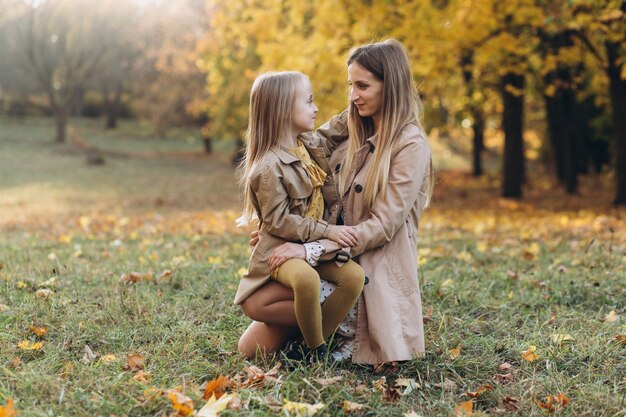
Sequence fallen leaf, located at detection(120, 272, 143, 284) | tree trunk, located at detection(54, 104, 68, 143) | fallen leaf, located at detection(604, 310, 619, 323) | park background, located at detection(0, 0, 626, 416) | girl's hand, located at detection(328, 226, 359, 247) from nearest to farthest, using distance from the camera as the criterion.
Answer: park background, located at detection(0, 0, 626, 416), girl's hand, located at detection(328, 226, 359, 247), fallen leaf, located at detection(604, 310, 619, 323), fallen leaf, located at detection(120, 272, 143, 284), tree trunk, located at detection(54, 104, 68, 143)

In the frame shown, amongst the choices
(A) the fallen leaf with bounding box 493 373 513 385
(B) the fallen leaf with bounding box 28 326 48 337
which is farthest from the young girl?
(B) the fallen leaf with bounding box 28 326 48 337

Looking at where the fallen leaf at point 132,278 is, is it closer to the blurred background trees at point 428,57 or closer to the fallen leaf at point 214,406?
the blurred background trees at point 428,57

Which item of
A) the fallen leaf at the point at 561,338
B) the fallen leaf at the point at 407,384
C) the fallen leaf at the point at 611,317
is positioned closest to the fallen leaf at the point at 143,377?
the fallen leaf at the point at 407,384

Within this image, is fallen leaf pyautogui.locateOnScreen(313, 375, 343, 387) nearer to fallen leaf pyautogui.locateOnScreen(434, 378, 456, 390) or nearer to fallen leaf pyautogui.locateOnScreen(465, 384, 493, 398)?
fallen leaf pyautogui.locateOnScreen(434, 378, 456, 390)

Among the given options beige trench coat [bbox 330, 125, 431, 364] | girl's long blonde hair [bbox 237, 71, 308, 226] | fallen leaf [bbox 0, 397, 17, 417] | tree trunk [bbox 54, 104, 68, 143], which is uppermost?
girl's long blonde hair [bbox 237, 71, 308, 226]

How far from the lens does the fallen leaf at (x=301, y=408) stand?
109 inches

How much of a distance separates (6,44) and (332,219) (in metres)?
39.8

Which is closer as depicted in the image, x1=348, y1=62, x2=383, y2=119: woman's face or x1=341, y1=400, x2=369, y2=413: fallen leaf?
x1=341, y1=400, x2=369, y2=413: fallen leaf

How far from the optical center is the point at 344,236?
320 centimetres

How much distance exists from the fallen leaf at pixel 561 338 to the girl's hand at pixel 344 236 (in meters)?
1.45

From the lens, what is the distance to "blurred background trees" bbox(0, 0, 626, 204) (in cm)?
1028

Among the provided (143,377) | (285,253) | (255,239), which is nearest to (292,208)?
(285,253)

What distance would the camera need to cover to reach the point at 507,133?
13.7 m

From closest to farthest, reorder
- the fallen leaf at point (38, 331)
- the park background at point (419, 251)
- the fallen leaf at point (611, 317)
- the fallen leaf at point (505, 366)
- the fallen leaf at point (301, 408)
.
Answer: the fallen leaf at point (301, 408) < the park background at point (419, 251) < the fallen leaf at point (505, 366) < the fallen leaf at point (38, 331) < the fallen leaf at point (611, 317)
